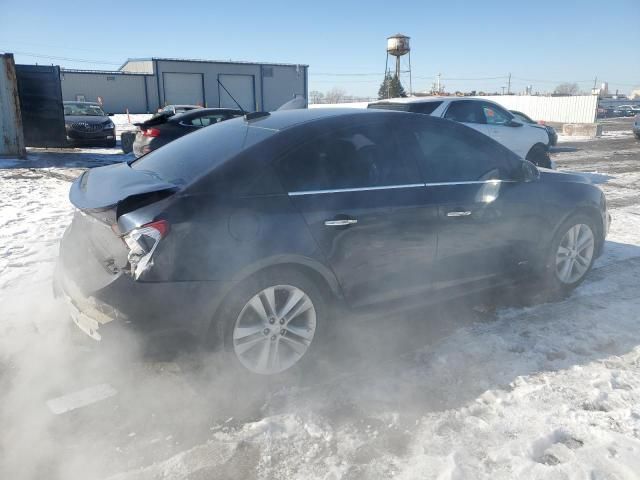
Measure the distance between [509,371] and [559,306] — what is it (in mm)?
1327

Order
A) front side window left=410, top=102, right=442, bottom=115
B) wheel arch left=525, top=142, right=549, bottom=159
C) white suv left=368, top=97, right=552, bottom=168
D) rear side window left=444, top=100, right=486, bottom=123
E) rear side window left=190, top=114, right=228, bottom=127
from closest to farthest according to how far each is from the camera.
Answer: front side window left=410, top=102, right=442, bottom=115
white suv left=368, top=97, right=552, bottom=168
rear side window left=444, top=100, right=486, bottom=123
wheel arch left=525, top=142, right=549, bottom=159
rear side window left=190, top=114, right=228, bottom=127

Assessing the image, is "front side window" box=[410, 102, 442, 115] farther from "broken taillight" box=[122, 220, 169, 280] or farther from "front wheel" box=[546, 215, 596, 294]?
"broken taillight" box=[122, 220, 169, 280]

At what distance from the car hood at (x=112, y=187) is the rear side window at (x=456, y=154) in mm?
1730

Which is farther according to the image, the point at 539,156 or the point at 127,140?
the point at 127,140

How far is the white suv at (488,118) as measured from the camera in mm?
8508

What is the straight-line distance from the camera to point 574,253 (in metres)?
4.46

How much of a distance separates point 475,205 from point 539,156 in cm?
786

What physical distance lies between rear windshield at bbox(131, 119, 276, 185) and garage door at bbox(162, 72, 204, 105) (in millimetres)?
38749

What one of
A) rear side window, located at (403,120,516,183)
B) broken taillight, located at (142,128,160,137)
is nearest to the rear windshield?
rear side window, located at (403,120,516,183)

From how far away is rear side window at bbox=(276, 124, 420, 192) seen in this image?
120 inches

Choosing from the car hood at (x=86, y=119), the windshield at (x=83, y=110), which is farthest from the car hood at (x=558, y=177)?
the windshield at (x=83, y=110)

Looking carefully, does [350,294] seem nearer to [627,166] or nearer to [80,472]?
[80,472]

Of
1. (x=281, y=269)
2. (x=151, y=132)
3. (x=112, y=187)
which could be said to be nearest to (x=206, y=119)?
(x=151, y=132)

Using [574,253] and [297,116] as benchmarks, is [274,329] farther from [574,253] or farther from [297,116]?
[574,253]
